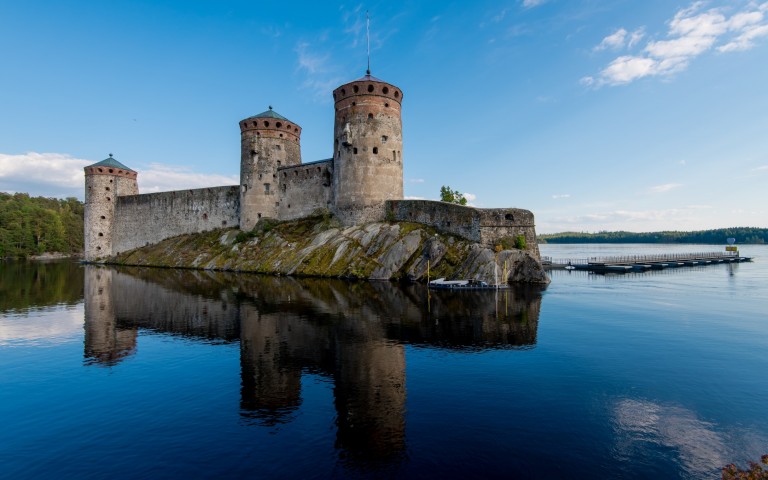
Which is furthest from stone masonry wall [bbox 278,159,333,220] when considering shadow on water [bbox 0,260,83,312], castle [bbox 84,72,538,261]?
shadow on water [bbox 0,260,83,312]

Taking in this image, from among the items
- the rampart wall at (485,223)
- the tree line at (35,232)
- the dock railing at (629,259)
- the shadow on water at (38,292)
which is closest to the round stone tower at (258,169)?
the shadow on water at (38,292)

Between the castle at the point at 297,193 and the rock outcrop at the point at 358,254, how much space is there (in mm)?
2260

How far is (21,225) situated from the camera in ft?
331

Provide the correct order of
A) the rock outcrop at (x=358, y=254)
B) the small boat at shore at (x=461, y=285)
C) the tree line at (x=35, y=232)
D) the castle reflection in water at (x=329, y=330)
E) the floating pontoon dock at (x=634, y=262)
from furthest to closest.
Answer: the tree line at (x=35, y=232) → the floating pontoon dock at (x=634, y=262) → the rock outcrop at (x=358, y=254) → the small boat at shore at (x=461, y=285) → the castle reflection in water at (x=329, y=330)

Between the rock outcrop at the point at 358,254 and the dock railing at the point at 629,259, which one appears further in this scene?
the dock railing at the point at 629,259

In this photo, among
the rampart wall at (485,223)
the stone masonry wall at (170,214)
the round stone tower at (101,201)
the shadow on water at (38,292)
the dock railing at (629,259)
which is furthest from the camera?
the round stone tower at (101,201)

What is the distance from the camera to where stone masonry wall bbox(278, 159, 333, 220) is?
56.7 m

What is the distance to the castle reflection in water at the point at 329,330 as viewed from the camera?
41.7 feet

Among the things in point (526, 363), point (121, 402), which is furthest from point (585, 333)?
point (121, 402)

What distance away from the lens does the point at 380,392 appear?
45.3 feet

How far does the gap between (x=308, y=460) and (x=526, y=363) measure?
1060 cm

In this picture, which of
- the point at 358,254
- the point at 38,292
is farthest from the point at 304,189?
the point at 38,292

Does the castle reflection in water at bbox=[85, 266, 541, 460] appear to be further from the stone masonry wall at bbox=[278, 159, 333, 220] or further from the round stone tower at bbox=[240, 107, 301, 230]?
the round stone tower at bbox=[240, 107, 301, 230]

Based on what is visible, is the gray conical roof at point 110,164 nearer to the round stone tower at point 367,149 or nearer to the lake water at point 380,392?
the round stone tower at point 367,149
